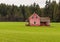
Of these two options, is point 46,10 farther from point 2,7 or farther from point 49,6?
point 2,7

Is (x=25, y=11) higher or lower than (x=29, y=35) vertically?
higher

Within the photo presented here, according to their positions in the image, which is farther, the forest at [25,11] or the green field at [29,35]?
the forest at [25,11]

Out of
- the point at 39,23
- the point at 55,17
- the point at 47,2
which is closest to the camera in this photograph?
the point at 39,23

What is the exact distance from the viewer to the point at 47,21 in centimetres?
8125

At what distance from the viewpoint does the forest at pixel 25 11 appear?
5276 inches

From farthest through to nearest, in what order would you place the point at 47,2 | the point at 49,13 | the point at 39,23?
the point at 47,2 < the point at 49,13 < the point at 39,23

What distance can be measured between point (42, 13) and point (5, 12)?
27740 millimetres

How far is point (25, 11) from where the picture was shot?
154 meters

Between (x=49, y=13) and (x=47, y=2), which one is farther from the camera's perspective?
(x=47, y=2)

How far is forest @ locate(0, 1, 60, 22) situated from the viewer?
13400 centimetres

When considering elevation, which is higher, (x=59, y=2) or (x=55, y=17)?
(x=59, y=2)

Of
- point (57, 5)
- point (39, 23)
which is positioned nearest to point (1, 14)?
point (57, 5)

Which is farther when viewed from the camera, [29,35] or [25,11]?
[25,11]

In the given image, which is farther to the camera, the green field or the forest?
the forest
